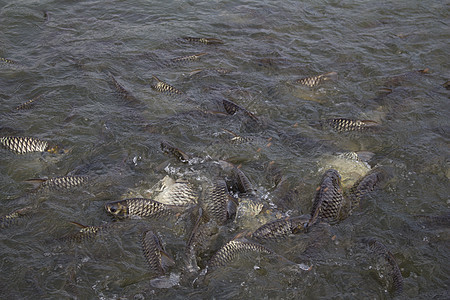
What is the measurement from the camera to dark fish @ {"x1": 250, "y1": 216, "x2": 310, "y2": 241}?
4277 millimetres

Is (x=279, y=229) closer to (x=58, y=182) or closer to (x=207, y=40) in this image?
(x=58, y=182)

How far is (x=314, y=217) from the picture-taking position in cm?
450

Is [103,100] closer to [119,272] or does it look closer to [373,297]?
[119,272]

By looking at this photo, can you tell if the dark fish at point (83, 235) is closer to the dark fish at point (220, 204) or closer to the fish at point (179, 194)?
the fish at point (179, 194)

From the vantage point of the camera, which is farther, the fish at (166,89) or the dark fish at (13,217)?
the fish at (166,89)

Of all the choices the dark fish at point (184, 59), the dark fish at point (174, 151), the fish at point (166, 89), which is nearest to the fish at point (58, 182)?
the dark fish at point (174, 151)

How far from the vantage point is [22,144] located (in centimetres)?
540

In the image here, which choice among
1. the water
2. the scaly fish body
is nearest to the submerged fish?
the scaly fish body

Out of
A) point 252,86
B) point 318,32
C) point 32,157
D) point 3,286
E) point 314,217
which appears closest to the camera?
point 3,286

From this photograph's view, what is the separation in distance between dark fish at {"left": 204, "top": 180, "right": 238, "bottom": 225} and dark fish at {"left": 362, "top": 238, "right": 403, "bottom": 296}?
1.50 meters

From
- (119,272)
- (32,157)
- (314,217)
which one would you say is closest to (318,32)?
(314,217)

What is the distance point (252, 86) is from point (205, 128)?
5.16 feet

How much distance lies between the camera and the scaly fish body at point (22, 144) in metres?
5.39

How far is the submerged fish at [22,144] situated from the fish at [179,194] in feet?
6.03
